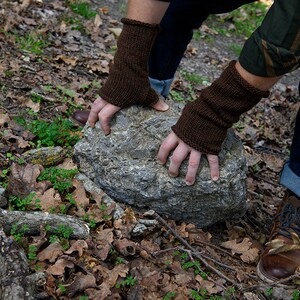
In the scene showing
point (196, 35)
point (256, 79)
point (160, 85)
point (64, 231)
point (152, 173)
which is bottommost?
point (196, 35)

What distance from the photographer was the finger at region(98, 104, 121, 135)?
10.4 ft

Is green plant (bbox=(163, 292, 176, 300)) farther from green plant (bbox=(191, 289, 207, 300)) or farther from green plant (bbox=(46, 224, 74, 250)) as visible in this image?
green plant (bbox=(46, 224, 74, 250))

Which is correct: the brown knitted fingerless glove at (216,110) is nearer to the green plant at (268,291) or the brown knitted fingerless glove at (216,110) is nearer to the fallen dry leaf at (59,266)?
the green plant at (268,291)

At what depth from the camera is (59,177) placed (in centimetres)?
317

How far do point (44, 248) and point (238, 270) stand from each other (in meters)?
1.25

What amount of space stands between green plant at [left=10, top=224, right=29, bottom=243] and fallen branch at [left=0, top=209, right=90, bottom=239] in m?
0.01

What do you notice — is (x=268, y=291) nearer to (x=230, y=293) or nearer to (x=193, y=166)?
(x=230, y=293)

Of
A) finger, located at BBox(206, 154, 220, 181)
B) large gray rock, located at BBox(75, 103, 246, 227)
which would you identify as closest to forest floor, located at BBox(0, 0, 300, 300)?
large gray rock, located at BBox(75, 103, 246, 227)

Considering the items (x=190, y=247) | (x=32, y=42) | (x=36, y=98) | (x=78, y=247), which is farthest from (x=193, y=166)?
(x=32, y=42)

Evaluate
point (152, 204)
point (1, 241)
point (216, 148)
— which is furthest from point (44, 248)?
point (216, 148)

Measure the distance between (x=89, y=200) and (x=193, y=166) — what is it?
28.0 inches

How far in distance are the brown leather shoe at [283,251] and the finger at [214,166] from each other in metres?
0.58

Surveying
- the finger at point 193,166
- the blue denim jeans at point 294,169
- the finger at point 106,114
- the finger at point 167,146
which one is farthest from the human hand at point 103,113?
the blue denim jeans at point 294,169

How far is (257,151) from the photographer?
5.08 metres
